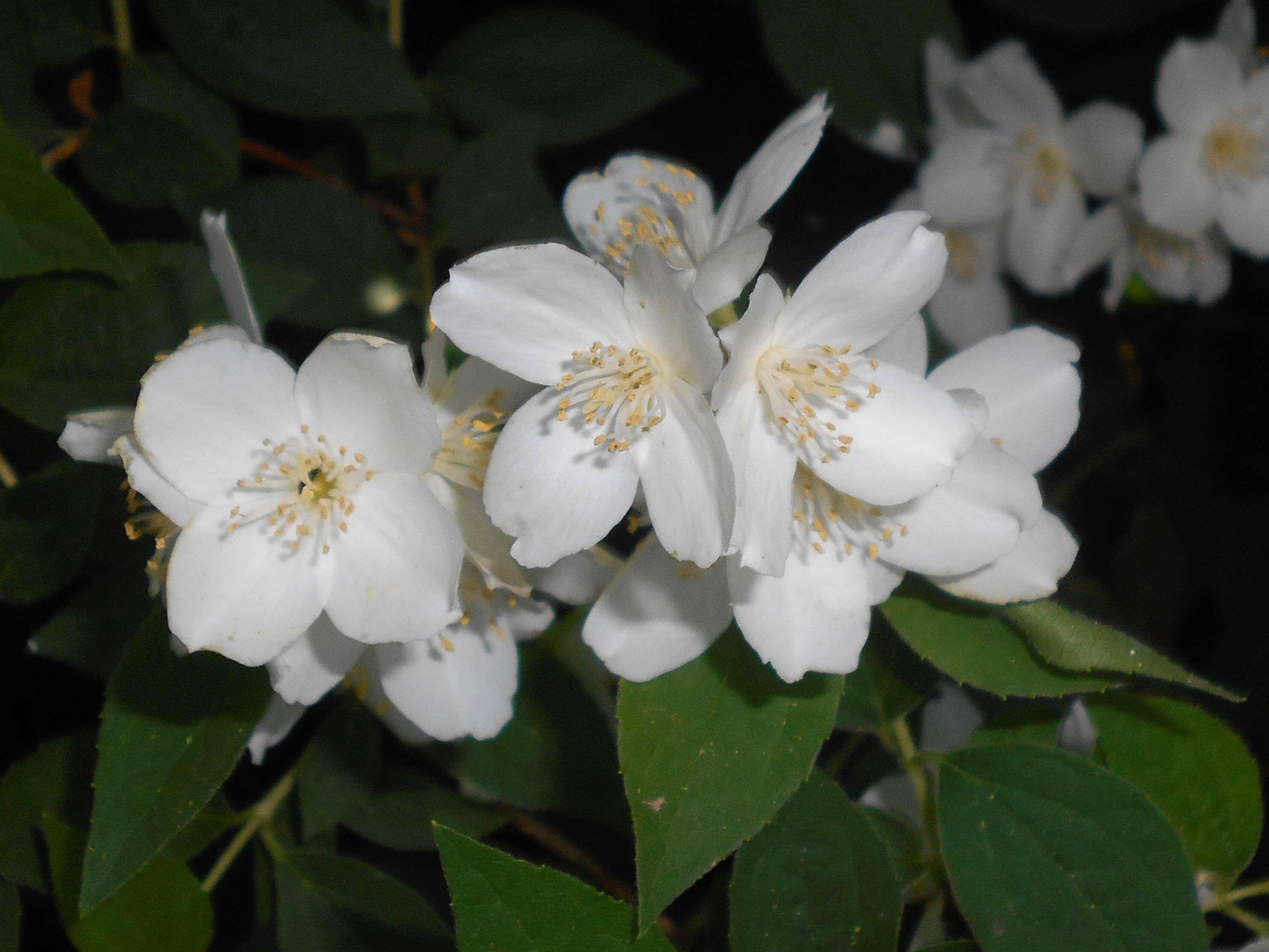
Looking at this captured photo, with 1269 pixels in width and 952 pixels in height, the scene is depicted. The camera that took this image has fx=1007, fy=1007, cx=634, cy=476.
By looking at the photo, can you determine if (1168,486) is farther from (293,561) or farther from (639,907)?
(293,561)

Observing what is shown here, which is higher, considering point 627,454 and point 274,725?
point 627,454

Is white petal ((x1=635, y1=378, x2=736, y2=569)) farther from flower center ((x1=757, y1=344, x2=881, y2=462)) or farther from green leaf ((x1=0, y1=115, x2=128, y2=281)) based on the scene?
green leaf ((x1=0, y1=115, x2=128, y2=281))

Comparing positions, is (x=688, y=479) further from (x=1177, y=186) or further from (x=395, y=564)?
(x=1177, y=186)

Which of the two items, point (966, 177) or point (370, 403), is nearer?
point (370, 403)

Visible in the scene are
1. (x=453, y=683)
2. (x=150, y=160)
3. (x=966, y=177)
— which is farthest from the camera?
(x=966, y=177)

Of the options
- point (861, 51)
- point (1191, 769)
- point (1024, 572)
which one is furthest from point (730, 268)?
point (861, 51)

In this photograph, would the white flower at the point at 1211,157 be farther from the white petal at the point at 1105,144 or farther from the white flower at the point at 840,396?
the white flower at the point at 840,396

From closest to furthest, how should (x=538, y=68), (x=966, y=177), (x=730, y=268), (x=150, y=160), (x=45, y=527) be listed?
(x=730, y=268) → (x=45, y=527) → (x=150, y=160) → (x=538, y=68) → (x=966, y=177)

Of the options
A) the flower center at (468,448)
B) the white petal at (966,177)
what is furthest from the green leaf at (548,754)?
the white petal at (966,177)
